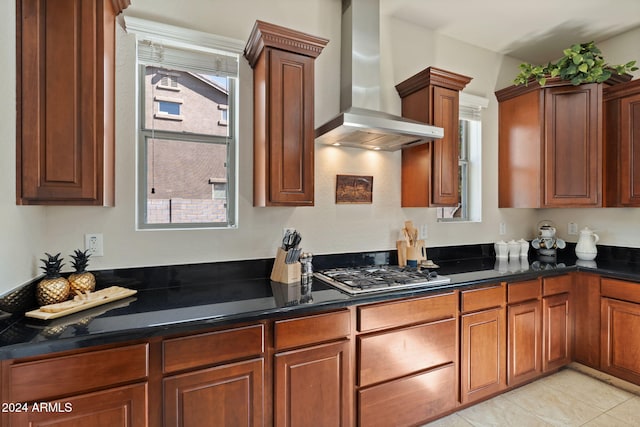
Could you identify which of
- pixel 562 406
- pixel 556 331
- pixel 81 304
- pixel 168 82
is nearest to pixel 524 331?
pixel 556 331

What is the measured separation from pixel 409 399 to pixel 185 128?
2230mm

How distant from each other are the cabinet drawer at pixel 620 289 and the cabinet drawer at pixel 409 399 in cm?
150

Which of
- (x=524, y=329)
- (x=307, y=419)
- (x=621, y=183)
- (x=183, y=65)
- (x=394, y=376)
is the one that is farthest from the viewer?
(x=621, y=183)

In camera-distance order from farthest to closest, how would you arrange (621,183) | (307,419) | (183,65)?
(621,183) < (183,65) < (307,419)

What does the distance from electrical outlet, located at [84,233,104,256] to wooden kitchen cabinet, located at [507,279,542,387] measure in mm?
2697

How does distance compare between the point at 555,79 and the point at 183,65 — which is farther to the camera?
the point at 555,79

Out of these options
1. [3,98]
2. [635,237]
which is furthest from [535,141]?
[3,98]

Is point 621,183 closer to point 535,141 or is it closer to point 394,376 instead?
point 535,141

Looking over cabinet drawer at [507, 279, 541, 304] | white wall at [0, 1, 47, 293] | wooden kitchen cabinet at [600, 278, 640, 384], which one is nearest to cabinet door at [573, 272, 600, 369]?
wooden kitchen cabinet at [600, 278, 640, 384]

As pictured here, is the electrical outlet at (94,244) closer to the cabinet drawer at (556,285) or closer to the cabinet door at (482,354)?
the cabinet door at (482,354)

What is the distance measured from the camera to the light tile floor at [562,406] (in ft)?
6.90

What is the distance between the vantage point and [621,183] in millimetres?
2760

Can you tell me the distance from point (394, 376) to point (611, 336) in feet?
6.41

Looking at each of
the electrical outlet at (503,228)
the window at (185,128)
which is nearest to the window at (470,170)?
the electrical outlet at (503,228)
